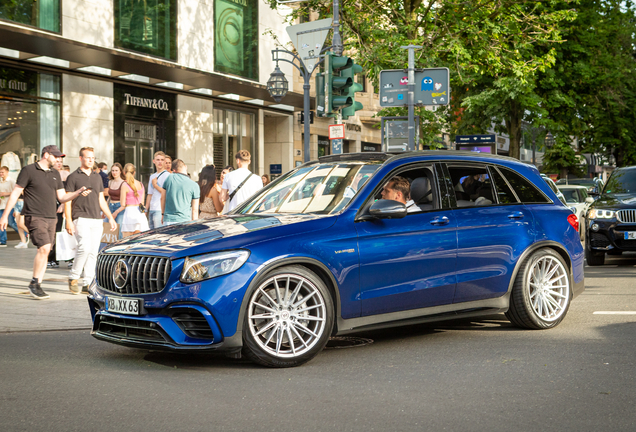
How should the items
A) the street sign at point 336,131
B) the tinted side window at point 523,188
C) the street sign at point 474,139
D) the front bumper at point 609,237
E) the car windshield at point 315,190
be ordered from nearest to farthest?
the car windshield at point 315,190 < the tinted side window at point 523,188 < the front bumper at point 609,237 < the street sign at point 336,131 < the street sign at point 474,139

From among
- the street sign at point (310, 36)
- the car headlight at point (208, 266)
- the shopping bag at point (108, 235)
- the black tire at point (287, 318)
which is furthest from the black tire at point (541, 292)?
the street sign at point (310, 36)

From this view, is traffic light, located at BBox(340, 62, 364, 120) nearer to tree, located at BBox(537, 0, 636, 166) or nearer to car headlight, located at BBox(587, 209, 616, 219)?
car headlight, located at BBox(587, 209, 616, 219)

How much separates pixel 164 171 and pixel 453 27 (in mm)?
11978

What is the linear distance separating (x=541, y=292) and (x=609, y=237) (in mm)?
7044

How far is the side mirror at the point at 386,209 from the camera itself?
6188 mm

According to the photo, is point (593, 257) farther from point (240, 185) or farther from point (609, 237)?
point (240, 185)

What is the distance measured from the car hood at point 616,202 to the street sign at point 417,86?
348cm

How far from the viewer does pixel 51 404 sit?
4762mm

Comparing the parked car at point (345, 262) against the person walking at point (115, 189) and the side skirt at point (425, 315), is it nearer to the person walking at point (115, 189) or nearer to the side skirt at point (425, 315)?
the side skirt at point (425, 315)

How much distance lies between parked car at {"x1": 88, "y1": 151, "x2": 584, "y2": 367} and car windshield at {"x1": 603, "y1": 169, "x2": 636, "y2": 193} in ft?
25.5

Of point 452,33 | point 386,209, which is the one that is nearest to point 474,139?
point 452,33

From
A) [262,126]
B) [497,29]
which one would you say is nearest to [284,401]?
[497,29]

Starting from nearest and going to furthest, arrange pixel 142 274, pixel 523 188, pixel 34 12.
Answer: pixel 142 274
pixel 523 188
pixel 34 12

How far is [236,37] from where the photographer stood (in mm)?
26859
